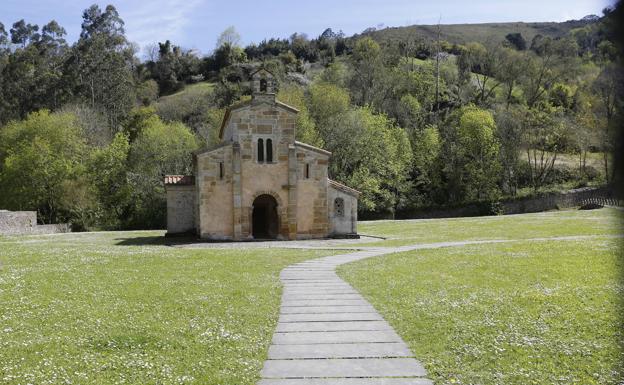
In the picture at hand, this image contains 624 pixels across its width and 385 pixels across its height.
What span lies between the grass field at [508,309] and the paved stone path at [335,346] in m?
0.41

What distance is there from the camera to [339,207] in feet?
121

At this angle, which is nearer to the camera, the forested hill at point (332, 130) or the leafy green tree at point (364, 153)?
the forested hill at point (332, 130)

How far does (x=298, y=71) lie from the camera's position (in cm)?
11694

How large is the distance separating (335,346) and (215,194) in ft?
87.1

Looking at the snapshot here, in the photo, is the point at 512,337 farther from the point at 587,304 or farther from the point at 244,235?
the point at 244,235

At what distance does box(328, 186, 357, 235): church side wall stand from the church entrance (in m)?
4.14

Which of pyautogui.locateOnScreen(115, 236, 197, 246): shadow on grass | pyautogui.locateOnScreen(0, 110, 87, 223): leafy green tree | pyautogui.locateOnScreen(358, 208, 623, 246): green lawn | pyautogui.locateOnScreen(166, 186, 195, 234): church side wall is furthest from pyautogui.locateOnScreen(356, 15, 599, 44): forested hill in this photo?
pyautogui.locateOnScreen(115, 236, 197, 246): shadow on grass

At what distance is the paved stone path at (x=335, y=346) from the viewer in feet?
25.6

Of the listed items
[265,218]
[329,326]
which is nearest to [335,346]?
[329,326]

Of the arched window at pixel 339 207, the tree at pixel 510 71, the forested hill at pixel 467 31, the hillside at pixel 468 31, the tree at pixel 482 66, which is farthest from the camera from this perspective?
the hillside at pixel 468 31

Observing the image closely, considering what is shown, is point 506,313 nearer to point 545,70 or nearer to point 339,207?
point 339,207

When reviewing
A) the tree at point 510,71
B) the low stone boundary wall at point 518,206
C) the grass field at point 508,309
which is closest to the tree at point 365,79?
the tree at point 510,71

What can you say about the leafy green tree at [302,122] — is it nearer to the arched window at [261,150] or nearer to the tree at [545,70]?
the arched window at [261,150]

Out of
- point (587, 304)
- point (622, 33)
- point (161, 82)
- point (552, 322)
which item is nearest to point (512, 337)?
point (552, 322)
